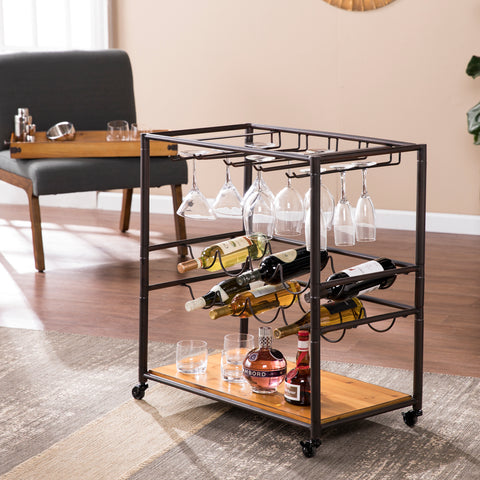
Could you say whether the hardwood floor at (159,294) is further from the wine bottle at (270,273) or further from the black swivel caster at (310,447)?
the black swivel caster at (310,447)

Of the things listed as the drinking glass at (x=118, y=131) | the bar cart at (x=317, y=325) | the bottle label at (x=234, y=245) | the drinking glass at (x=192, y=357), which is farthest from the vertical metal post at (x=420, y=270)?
the drinking glass at (x=118, y=131)

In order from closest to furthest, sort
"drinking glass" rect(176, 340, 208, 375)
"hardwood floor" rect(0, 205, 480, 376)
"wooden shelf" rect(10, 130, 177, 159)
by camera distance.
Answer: "drinking glass" rect(176, 340, 208, 375) → "hardwood floor" rect(0, 205, 480, 376) → "wooden shelf" rect(10, 130, 177, 159)

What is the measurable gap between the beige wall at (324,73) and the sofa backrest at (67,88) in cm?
69

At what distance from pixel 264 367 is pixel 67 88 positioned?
2.84 meters

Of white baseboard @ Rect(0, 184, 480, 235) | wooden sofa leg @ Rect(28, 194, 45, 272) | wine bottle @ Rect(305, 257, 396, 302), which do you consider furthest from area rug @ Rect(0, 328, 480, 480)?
white baseboard @ Rect(0, 184, 480, 235)

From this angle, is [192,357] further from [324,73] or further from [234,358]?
[324,73]

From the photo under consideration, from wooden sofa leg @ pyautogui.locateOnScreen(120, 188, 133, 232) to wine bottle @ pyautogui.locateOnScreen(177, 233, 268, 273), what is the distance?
98.4 inches

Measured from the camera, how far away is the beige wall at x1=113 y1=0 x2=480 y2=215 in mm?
4805

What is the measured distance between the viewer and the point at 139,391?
2400 mm

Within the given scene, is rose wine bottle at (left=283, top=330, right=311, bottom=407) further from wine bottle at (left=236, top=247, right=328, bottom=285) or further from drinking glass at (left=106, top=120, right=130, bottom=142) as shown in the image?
drinking glass at (left=106, top=120, right=130, bottom=142)

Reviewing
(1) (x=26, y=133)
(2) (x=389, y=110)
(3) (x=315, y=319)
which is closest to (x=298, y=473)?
(3) (x=315, y=319)

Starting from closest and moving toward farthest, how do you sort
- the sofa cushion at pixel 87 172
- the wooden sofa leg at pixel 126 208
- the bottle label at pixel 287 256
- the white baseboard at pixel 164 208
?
the bottle label at pixel 287 256 < the sofa cushion at pixel 87 172 < the wooden sofa leg at pixel 126 208 < the white baseboard at pixel 164 208

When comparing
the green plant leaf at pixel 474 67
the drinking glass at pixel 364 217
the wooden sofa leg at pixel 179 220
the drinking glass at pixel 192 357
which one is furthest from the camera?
the green plant leaf at pixel 474 67

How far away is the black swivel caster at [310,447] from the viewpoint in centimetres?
202
